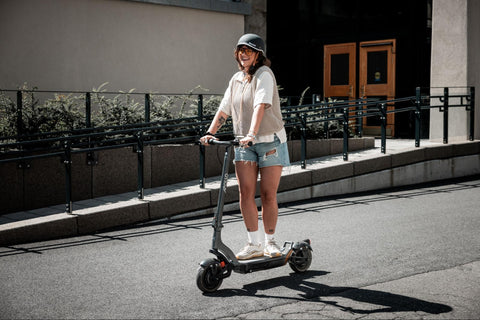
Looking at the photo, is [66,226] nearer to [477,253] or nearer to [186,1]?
[477,253]

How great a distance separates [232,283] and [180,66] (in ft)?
29.5

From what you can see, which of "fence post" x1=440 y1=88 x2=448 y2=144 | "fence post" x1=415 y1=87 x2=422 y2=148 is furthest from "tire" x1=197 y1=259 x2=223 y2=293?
"fence post" x1=440 y1=88 x2=448 y2=144

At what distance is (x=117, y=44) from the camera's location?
12.5 meters

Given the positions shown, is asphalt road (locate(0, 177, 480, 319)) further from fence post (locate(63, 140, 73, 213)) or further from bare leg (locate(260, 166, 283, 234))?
fence post (locate(63, 140, 73, 213))

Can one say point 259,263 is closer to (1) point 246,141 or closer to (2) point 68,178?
(1) point 246,141

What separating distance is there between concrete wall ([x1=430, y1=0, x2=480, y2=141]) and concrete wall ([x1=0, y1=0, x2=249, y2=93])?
4.41 metres

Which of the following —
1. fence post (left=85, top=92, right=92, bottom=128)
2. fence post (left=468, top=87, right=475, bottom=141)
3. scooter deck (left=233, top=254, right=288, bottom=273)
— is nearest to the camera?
scooter deck (left=233, top=254, right=288, bottom=273)

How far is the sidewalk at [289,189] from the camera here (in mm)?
7113

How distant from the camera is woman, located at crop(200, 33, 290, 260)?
4.98 meters

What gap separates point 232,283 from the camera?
5055 millimetres

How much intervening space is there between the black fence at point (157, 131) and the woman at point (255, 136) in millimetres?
2998

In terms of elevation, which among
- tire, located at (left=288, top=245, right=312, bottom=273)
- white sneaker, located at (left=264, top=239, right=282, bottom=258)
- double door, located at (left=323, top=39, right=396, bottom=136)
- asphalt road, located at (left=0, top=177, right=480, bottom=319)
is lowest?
asphalt road, located at (left=0, top=177, right=480, bottom=319)

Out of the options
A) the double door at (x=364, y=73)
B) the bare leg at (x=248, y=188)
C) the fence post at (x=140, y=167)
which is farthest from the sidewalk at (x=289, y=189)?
the double door at (x=364, y=73)

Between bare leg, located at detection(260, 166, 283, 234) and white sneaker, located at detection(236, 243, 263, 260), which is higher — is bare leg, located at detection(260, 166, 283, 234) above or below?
above
